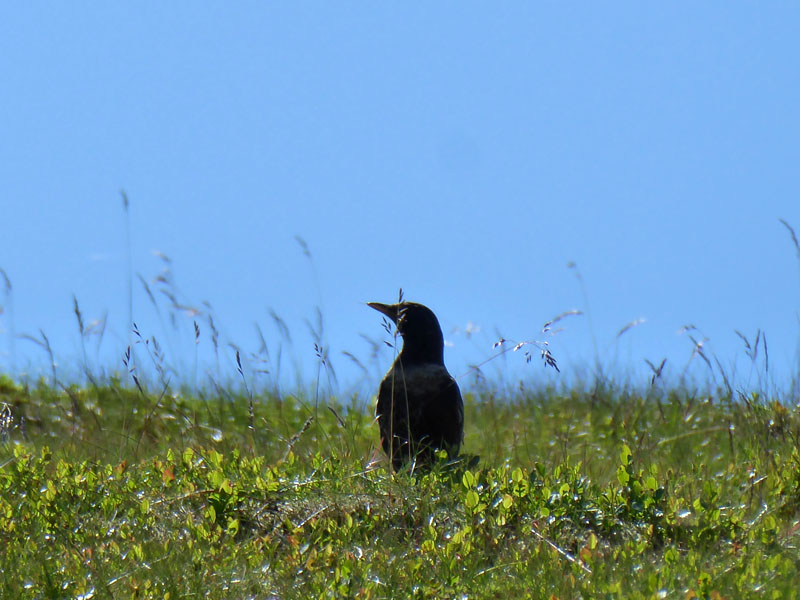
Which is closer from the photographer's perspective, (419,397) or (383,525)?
(383,525)

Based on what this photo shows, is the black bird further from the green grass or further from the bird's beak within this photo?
the green grass

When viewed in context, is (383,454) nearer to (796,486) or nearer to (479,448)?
(479,448)

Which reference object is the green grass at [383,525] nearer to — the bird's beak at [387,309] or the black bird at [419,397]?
the black bird at [419,397]

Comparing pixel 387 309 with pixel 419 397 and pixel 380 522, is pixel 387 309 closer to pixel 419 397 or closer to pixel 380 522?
pixel 419 397

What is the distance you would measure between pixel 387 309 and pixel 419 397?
699mm

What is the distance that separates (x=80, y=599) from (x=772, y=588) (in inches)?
111

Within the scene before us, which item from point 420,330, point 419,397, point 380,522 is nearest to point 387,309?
point 420,330

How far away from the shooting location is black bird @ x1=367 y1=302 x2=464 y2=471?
598cm

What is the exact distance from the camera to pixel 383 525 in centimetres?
479

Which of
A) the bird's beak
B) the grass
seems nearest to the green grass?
the grass

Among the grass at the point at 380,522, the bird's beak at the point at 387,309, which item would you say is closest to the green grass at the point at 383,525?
the grass at the point at 380,522

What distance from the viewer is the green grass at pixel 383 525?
401cm

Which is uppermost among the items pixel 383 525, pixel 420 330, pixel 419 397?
pixel 420 330

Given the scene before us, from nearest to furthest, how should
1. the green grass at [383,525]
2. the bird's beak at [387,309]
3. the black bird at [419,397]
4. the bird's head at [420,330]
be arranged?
the green grass at [383,525]
the black bird at [419,397]
the bird's head at [420,330]
the bird's beak at [387,309]
